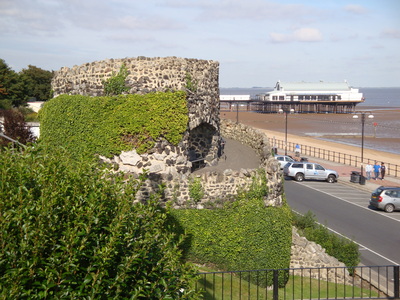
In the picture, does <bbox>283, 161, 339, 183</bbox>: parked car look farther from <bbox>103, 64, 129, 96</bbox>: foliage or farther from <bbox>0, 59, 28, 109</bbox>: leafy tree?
<bbox>0, 59, 28, 109</bbox>: leafy tree

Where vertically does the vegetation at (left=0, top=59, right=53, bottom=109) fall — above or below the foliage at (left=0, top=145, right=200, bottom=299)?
above

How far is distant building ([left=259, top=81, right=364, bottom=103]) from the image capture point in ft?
408

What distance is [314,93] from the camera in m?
128

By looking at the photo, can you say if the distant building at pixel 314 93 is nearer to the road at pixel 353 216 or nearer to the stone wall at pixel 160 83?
the road at pixel 353 216

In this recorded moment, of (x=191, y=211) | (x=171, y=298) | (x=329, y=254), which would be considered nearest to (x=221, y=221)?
(x=191, y=211)

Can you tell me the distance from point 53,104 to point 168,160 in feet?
14.6

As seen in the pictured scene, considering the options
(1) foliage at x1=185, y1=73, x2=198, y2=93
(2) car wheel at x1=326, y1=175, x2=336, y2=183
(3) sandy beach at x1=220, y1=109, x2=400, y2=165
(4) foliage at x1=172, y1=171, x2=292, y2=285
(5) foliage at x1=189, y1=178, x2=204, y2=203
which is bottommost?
(3) sandy beach at x1=220, y1=109, x2=400, y2=165

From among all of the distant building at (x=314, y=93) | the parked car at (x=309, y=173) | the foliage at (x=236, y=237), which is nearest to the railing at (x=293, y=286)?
the foliage at (x=236, y=237)

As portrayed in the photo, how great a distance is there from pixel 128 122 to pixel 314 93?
4592 inches

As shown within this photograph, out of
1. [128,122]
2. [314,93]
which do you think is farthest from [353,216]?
[314,93]

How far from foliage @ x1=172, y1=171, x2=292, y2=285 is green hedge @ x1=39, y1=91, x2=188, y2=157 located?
263cm

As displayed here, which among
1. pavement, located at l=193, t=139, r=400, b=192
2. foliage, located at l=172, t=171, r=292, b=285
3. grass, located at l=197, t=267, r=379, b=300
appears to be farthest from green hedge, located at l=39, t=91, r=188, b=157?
grass, located at l=197, t=267, r=379, b=300

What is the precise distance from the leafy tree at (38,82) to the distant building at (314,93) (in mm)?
76776

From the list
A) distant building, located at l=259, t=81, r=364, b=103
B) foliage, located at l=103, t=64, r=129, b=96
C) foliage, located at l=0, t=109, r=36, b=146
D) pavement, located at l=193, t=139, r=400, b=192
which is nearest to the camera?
foliage, located at l=103, t=64, r=129, b=96
